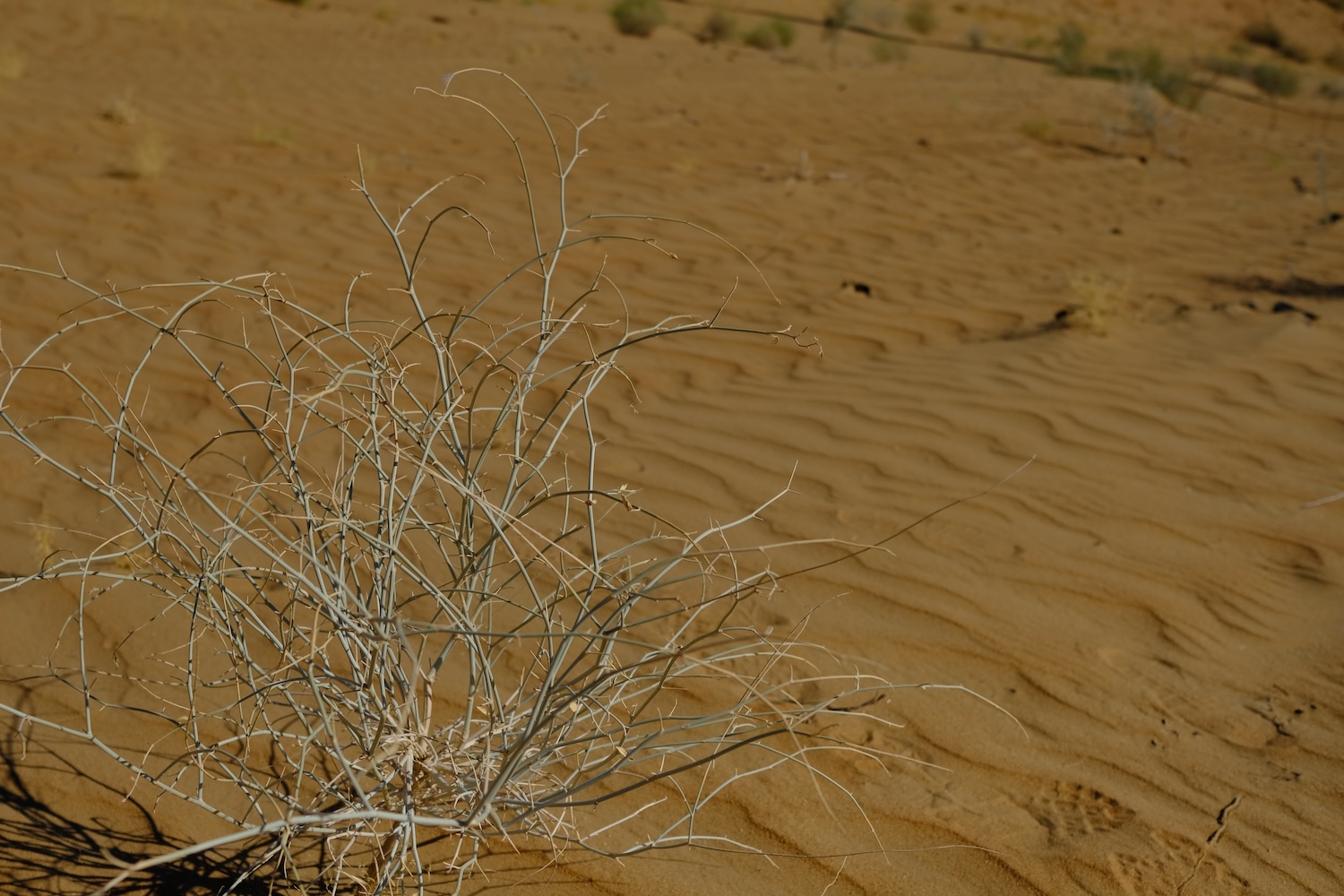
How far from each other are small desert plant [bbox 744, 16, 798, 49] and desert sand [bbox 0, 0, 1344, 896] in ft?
19.6

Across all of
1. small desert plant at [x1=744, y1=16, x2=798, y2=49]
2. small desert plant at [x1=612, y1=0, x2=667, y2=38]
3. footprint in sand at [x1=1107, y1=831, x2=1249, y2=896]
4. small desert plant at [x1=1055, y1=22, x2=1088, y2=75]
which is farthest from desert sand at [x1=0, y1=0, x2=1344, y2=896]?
small desert plant at [x1=744, y1=16, x2=798, y2=49]

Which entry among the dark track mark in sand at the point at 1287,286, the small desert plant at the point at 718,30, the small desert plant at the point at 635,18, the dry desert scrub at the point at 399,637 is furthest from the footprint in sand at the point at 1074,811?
the small desert plant at the point at 718,30

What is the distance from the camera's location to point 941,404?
3.99 meters

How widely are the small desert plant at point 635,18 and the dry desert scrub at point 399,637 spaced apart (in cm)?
1371

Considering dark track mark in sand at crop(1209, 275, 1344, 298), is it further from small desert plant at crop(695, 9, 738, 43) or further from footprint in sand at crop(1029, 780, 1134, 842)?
small desert plant at crop(695, 9, 738, 43)

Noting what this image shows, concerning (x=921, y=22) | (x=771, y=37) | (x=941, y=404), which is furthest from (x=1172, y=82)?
(x=921, y=22)

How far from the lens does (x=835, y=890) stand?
190 cm

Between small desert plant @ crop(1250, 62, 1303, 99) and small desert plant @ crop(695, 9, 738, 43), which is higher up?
small desert plant @ crop(695, 9, 738, 43)

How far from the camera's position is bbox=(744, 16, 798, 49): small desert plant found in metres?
16.7

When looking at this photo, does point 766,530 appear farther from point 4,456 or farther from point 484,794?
point 4,456

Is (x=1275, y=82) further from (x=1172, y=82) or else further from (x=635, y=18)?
(x=635, y=18)

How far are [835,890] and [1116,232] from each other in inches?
226

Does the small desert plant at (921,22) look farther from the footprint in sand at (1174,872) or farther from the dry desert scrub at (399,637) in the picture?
the footprint in sand at (1174,872)

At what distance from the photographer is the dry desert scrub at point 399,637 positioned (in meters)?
1.54
